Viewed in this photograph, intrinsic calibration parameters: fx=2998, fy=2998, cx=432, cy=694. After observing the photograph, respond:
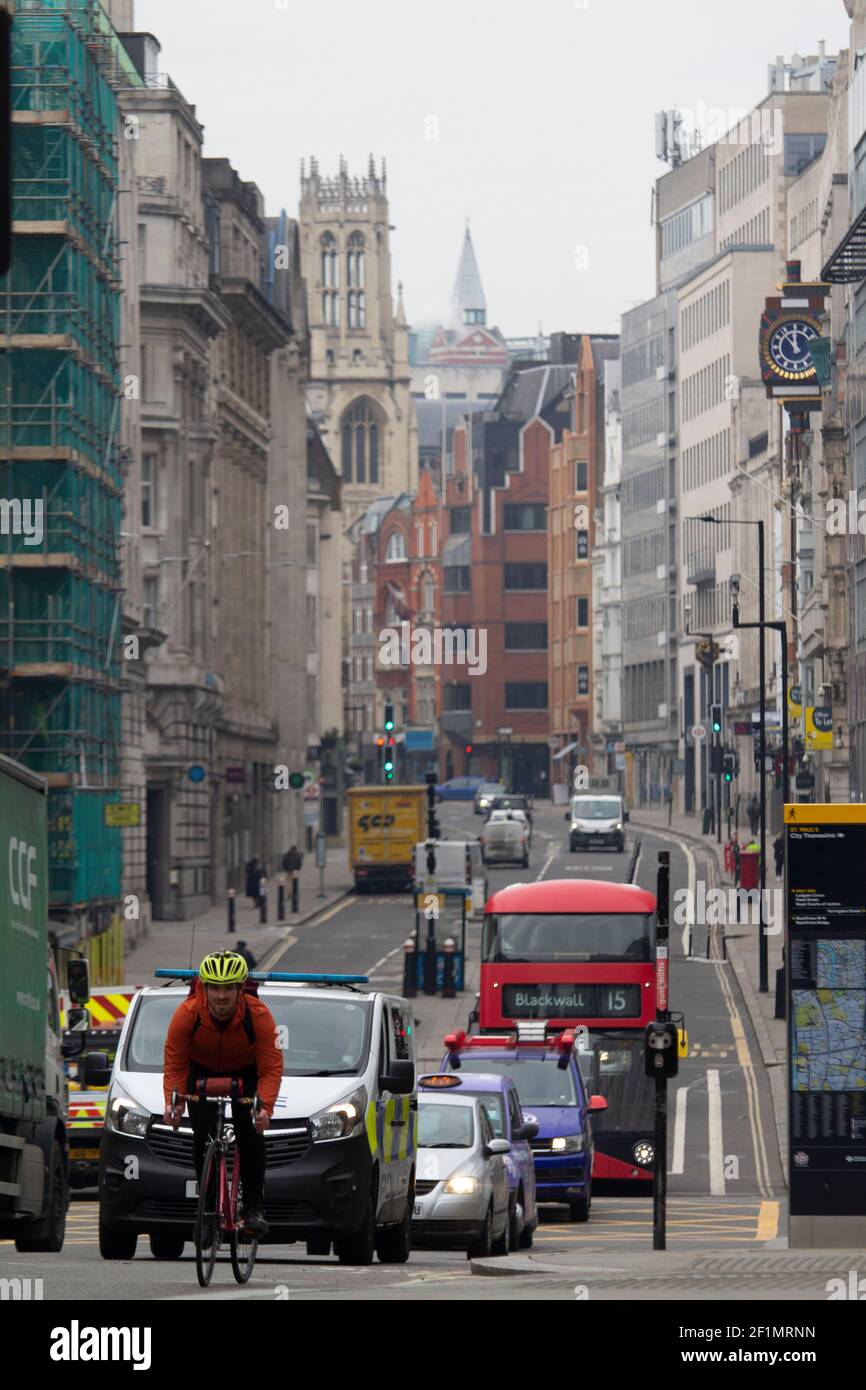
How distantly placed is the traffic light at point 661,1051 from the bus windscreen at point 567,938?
16.5 meters

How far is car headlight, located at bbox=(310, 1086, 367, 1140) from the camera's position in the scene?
55.0 ft

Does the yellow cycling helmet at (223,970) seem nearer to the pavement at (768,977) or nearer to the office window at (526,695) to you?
the pavement at (768,977)

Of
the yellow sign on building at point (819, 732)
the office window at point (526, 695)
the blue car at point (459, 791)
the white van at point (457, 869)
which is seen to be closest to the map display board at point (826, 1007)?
the white van at point (457, 869)

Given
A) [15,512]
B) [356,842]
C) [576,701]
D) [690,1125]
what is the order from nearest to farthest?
[690,1125], [15,512], [356,842], [576,701]

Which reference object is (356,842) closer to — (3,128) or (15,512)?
(15,512)

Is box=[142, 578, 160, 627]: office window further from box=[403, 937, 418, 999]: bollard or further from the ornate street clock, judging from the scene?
box=[403, 937, 418, 999]: bollard

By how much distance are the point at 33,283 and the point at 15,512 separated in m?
4.25

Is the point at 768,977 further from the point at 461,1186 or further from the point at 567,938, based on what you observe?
the point at 461,1186

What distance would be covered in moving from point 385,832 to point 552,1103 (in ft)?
178

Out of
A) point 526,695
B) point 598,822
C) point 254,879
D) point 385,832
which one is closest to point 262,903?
point 254,879

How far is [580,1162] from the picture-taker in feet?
93.6

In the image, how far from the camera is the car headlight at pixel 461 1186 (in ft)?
70.2

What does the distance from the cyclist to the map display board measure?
7748 millimetres
